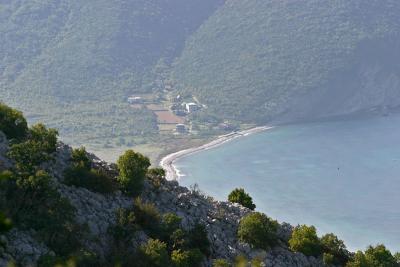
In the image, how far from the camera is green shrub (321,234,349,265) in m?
27.4

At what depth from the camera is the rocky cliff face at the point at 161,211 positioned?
61.4 ft

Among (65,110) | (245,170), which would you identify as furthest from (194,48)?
Answer: (245,170)

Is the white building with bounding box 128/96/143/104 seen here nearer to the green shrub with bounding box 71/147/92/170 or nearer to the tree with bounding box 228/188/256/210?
the tree with bounding box 228/188/256/210

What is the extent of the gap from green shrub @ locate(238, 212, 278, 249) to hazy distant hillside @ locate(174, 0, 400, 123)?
127 meters

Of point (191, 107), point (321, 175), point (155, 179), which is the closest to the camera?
point (155, 179)

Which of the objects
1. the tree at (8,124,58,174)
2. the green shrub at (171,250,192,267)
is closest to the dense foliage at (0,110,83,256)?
the tree at (8,124,58,174)

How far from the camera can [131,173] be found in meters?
25.1

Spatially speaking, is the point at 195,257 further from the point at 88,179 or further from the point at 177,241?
the point at 88,179

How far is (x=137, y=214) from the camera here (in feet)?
77.2

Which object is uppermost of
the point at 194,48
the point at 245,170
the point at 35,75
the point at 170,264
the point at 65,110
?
the point at 194,48

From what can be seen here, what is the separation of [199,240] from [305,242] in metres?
5.11

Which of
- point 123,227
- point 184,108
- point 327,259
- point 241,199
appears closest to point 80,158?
point 123,227

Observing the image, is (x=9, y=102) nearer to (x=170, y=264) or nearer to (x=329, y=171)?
(x=329, y=171)

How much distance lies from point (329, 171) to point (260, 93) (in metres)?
57.5
